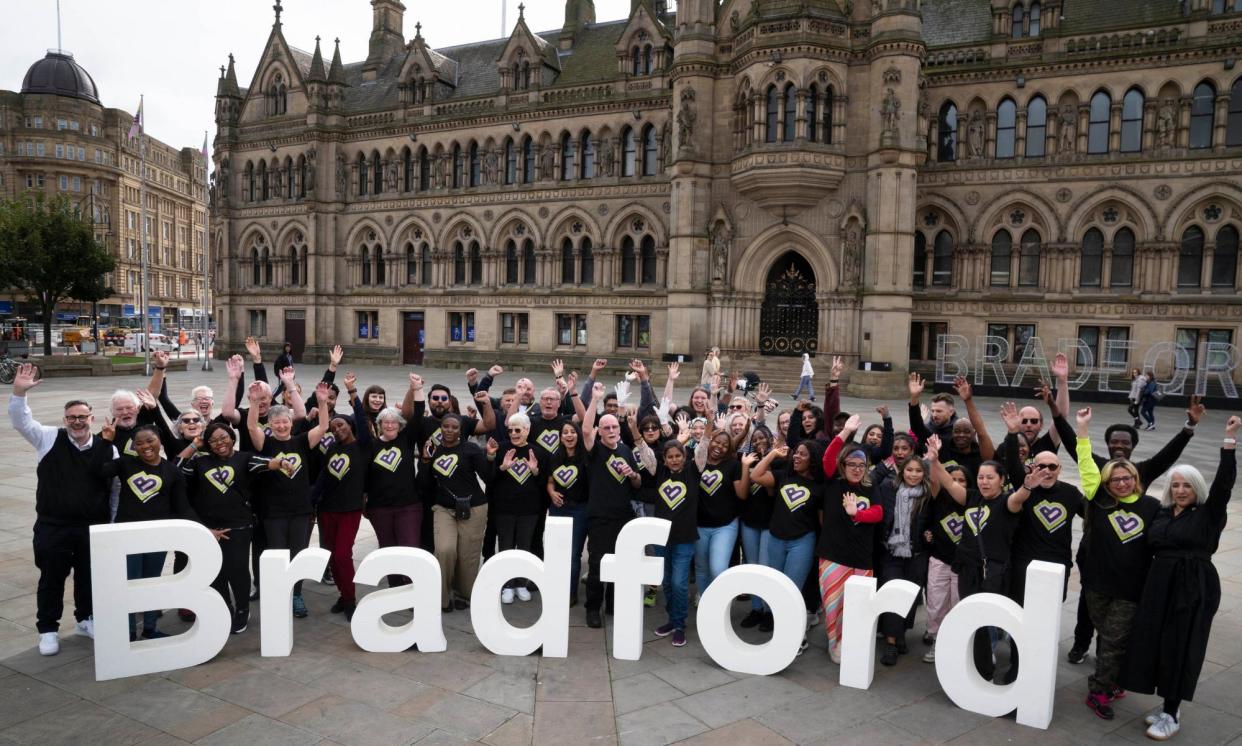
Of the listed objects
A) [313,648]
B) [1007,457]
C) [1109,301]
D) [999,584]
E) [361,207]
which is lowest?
[313,648]

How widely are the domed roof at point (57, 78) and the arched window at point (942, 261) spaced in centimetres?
8651

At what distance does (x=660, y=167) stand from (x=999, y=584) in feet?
98.4

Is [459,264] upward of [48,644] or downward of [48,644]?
upward

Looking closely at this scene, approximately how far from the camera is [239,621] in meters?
Answer: 6.96

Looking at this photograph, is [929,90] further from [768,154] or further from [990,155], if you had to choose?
[768,154]

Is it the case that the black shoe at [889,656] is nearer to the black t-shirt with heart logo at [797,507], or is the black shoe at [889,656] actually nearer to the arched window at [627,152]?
the black t-shirt with heart logo at [797,507]

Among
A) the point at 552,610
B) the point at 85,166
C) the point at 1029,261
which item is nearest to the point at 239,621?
the point at 552,610

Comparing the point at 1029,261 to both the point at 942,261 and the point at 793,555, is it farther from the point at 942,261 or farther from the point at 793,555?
the point at 793,555

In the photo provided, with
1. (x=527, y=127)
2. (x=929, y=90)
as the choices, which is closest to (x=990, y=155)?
(x=929, y=90)

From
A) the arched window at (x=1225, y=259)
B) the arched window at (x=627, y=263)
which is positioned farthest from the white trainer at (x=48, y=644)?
the arched window at (x=1225, y=259)

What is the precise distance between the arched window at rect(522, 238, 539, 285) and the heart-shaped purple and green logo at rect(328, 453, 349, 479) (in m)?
30.9

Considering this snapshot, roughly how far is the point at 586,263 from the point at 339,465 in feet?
98.1

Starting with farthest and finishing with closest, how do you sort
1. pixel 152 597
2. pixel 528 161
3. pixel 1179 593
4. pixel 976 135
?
1. pixel 528 161
2. pixel 976 135
3. pixel 152 597
4. pixel 1179 593

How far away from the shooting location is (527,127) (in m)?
36.6
